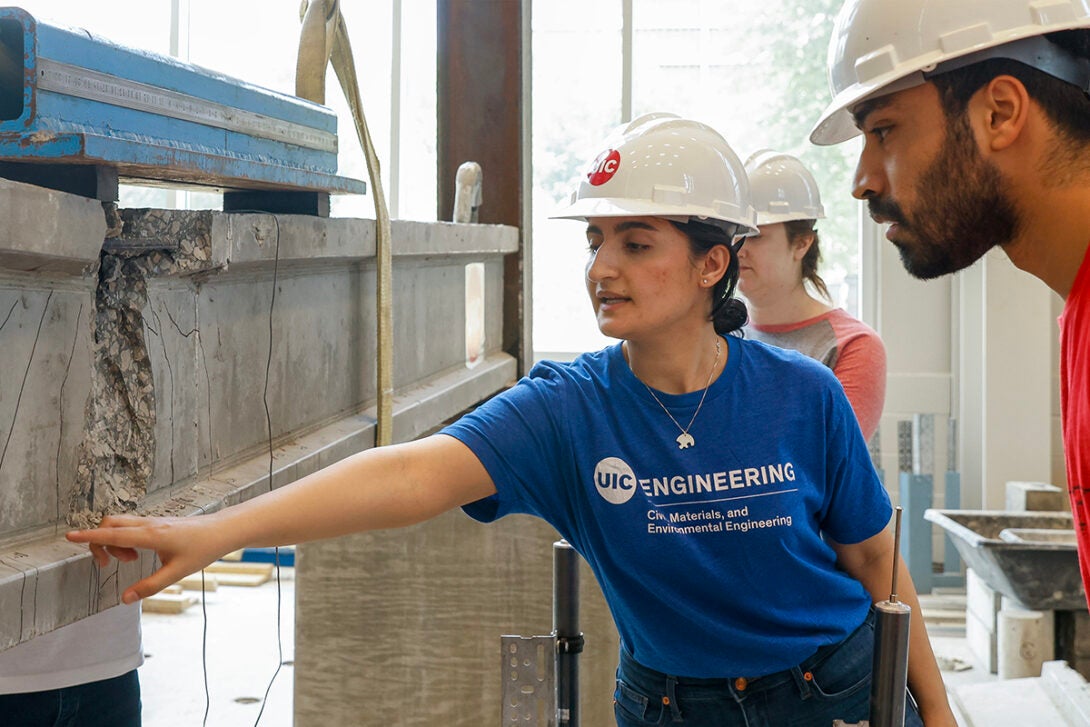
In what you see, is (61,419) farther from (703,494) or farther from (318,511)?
(703,494)

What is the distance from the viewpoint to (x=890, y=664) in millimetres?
2154

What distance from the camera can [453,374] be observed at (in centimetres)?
388

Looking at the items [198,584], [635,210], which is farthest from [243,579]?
[635,210]

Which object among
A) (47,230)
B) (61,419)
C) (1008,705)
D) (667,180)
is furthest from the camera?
(1008,705)

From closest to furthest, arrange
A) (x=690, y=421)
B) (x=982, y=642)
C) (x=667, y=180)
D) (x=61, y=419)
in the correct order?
(x=61, y=419)
(x=690, y=421)
(x=667, y=180)
(x=982, y=642)

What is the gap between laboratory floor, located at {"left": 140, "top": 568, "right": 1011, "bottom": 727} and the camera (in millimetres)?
5949

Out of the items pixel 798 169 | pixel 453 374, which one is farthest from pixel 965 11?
pixel 453 374

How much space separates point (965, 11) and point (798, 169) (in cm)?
205

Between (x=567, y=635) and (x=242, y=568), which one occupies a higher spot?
(x=567, y=635)

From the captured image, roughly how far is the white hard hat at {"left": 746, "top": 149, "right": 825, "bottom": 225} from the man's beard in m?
1.91

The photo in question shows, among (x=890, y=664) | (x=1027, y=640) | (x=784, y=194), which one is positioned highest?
(x=784, y=194)

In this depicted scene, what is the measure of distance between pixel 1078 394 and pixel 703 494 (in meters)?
0.80

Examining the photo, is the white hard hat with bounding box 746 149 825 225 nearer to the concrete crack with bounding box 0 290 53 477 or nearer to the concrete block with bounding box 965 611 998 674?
the concrete crack with bounding box 0 290 53 477

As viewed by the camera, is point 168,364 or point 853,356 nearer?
point 168,364
